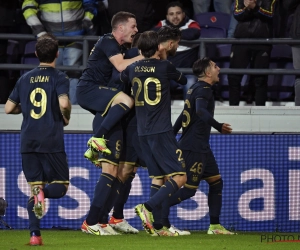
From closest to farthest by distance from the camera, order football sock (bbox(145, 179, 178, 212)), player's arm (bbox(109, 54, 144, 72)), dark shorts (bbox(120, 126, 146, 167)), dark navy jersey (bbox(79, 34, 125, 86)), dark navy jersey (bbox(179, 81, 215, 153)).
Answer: football sock (bbox(145, 179, 178, 212))
player's arm (bbox(109, 54, 144, 72))
dark navy jersey (bbox(79, 34, 125, 86))
dark shorts (bbox(120, 126, 146, 167))
dark navy jersey (bbox(179, 81, 215, 153))

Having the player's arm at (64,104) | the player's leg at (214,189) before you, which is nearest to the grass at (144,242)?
the player's leg at (214,189)

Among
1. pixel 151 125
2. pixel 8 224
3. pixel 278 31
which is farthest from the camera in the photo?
pixel 278 31

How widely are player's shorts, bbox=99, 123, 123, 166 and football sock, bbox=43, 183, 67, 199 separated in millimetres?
1002

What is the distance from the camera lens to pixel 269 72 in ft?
38.5

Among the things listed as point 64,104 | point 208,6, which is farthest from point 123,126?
point 208,6

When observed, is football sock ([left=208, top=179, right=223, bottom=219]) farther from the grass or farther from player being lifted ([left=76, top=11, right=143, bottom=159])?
player being lifted ([left=76, top=11, right=143, bottom=159])

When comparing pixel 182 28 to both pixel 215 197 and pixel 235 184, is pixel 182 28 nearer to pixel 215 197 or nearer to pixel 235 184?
pixel 235 184

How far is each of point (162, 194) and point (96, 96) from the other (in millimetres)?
1332

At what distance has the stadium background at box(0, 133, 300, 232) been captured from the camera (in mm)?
11398

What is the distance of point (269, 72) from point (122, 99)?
300 centimetres

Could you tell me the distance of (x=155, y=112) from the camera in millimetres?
→ 9062

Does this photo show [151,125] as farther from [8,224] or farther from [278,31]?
[278,31]

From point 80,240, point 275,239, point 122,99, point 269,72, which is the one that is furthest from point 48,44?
point 269,72

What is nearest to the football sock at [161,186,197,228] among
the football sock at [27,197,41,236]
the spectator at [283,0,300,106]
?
the football sock at [27,197,41,236]
